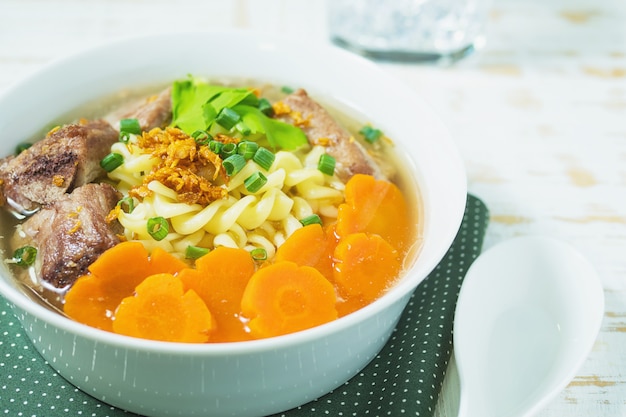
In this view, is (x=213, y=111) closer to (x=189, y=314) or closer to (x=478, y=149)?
(x=189, y=314)

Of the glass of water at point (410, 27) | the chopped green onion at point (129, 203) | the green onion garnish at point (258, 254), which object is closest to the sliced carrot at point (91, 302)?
the chopped green onion at point (129, 203)

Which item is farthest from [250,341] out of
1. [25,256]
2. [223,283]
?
[25,256]

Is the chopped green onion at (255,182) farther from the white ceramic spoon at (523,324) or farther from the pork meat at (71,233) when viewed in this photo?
the white ceramic spoon at (523,324)

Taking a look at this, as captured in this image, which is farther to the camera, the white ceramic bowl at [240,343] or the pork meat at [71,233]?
the pork meat at [71,233]

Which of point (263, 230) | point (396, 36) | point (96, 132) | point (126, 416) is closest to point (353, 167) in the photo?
point (263, 230)

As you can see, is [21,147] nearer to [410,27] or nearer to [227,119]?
[227,119]
